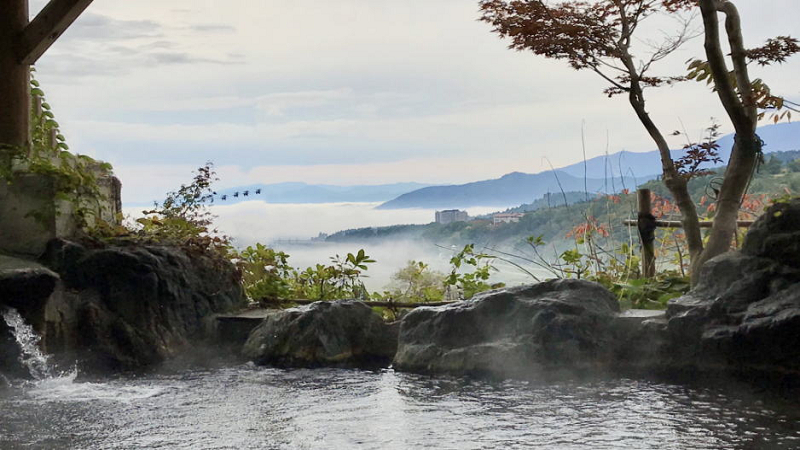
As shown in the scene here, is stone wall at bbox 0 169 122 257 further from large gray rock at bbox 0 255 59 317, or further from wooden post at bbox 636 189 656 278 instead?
wooden post at bbox 636 189 656 278

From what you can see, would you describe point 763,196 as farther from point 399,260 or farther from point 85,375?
point 85,375

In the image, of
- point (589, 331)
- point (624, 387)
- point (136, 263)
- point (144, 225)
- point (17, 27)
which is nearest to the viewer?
point (624, 387)

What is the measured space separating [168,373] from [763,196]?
21.5 ft

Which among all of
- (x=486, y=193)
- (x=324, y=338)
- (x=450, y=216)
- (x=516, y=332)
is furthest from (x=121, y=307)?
(x=486, y=193)

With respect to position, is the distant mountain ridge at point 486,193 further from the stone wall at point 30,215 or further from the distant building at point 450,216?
the stone wall at point 30,215

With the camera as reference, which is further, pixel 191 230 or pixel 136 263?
pixel 191 230

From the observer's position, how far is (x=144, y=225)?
7.40m

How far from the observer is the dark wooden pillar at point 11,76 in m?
6.76

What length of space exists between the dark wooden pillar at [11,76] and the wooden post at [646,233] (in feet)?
18.1

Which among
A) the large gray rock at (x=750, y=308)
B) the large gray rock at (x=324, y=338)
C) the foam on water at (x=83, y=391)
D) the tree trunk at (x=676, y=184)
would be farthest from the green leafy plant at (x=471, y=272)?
the foam on water at (x=83, y=391)

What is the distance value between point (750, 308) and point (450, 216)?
687 centimetres

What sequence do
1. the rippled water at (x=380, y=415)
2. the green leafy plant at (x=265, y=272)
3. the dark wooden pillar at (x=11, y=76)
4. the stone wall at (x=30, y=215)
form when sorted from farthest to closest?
the green leafy plant at (x=265, y=272) → the dark wooden pillar at (x=11, y=76) → the stone wall at (x=30, y=215) → the rippled water at (x=380, y=415)

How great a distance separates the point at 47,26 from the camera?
21.8ft

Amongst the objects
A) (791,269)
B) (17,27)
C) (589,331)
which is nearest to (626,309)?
(589,331)
